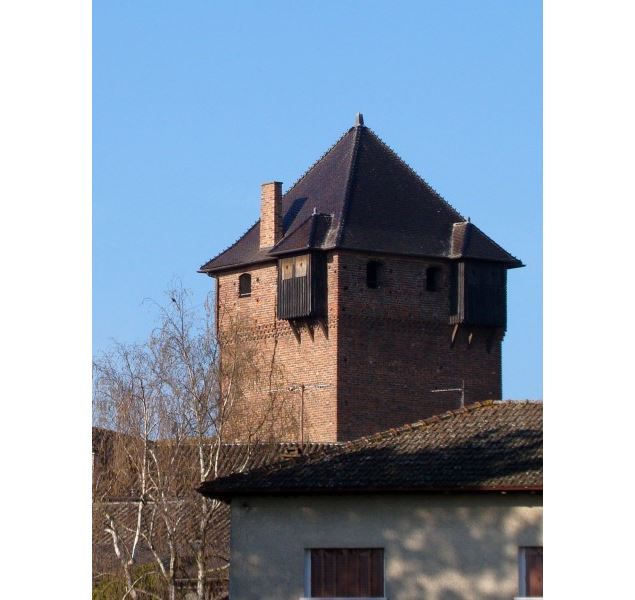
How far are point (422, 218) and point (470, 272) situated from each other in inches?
88.8

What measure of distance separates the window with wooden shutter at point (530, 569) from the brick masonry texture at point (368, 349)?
90.5 ft

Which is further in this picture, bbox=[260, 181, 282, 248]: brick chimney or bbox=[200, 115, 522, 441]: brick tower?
bbox=[260, 181, 282, 248]: brick chimney

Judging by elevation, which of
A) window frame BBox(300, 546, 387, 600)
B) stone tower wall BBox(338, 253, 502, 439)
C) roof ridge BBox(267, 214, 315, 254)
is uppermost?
roof ridge BBox(267, 214, 315, 254)

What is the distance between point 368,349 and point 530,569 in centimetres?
2929

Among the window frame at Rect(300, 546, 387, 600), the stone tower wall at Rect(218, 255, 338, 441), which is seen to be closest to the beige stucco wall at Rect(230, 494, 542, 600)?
the window frame at Rect(300, 546, 387, 600)

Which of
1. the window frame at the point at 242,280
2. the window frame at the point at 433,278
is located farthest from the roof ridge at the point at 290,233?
the window frame at the point at 433,278

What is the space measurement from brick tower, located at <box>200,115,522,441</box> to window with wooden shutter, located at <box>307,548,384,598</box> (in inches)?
1053

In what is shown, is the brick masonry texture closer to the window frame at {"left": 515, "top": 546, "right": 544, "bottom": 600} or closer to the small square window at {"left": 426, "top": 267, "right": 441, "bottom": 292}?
the small square window at {"left": 426, "top": 267, "right": 441, "bottom": 292}

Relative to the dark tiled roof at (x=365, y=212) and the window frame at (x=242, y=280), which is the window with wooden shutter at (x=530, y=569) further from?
the window frame at (x=242, y=280)

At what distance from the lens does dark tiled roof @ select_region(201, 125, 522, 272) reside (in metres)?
43.1

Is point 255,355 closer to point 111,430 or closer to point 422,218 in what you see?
point 422,218

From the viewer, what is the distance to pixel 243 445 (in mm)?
29797
